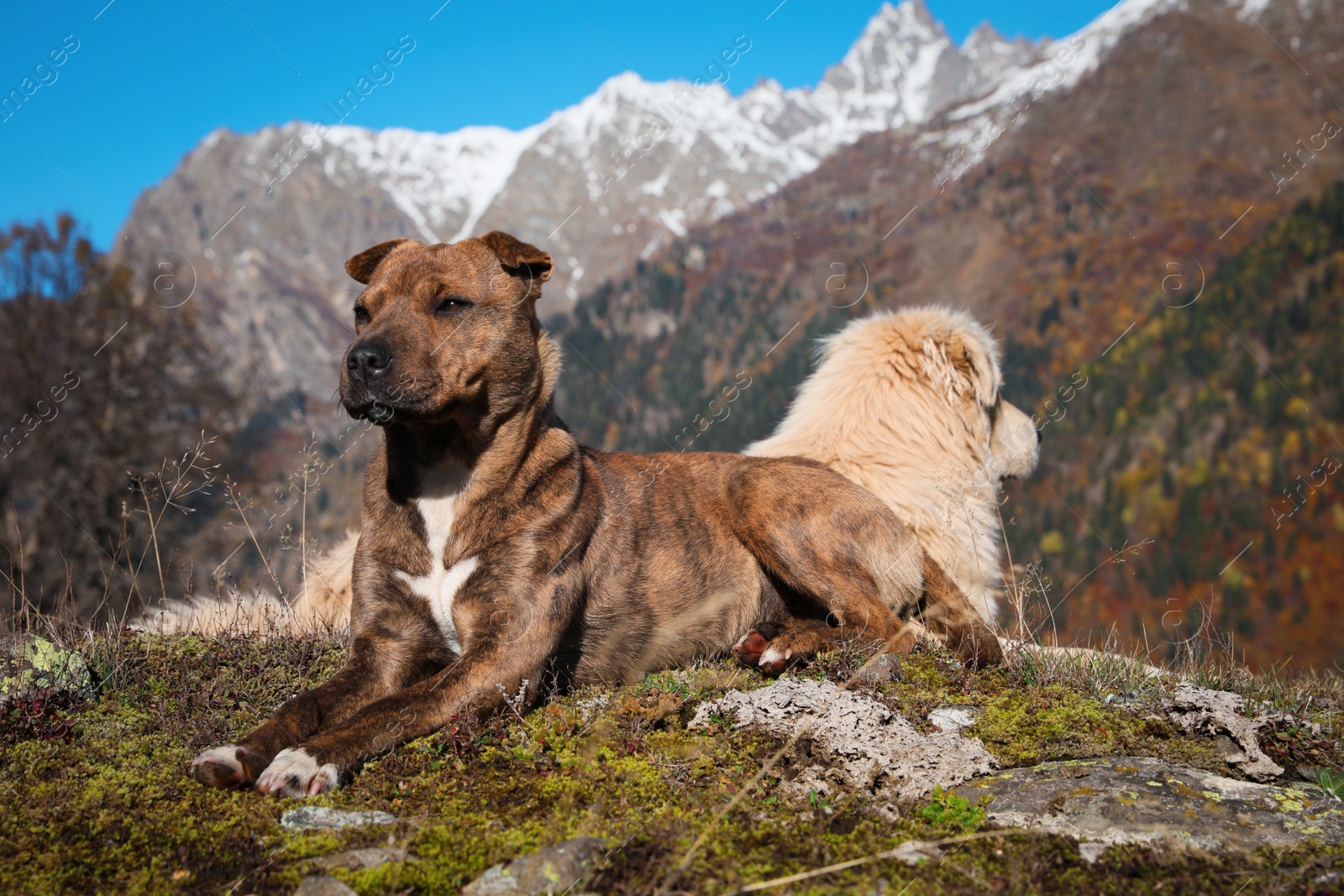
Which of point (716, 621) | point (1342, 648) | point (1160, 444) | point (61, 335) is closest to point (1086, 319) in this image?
point (1160, 444)

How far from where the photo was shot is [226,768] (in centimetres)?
354

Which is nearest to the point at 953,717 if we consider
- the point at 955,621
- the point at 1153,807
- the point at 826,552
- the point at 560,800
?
the point at 1153,807

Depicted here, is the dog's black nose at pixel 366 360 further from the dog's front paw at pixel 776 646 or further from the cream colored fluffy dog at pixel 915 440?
the cream colored fluffy dog at pixel 915 440

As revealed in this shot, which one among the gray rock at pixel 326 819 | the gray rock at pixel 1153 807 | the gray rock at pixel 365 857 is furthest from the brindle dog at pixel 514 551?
the gray rock at pixel 1153 807

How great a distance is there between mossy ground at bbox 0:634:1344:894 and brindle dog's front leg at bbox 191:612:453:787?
109 mm

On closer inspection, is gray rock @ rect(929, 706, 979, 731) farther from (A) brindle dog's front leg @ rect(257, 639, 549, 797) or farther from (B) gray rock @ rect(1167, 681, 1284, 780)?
(A) brindle dog's front leg @ rect(257, 639, 549, 797)

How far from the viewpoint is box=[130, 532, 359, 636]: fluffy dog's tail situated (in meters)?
5.97

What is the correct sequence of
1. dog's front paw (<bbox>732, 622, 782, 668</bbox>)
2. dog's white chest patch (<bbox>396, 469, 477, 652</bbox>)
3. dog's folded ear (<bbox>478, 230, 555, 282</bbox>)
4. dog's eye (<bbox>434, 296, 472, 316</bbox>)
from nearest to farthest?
dog's white chest patch (<bbox>396, 469, 477, 652</bbox>) < dog's eye (<bbox>434, 296, 472, 316</bbox>) < dog's folded ear (<bbox>478, 230, 555, 282</bbox>) < dog's front paw (<bbox>732, 622, 782, 668</bbox>)

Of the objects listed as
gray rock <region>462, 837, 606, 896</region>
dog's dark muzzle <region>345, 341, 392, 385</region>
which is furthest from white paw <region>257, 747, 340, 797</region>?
dog's dark muzzle <region>345, 341, 392, 385</region>

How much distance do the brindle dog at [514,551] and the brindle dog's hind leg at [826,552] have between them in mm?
13

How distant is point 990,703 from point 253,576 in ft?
21.2

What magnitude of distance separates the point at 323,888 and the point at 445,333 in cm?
278

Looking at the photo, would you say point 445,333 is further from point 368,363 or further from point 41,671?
point 41,671

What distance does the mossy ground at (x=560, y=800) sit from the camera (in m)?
2.80
